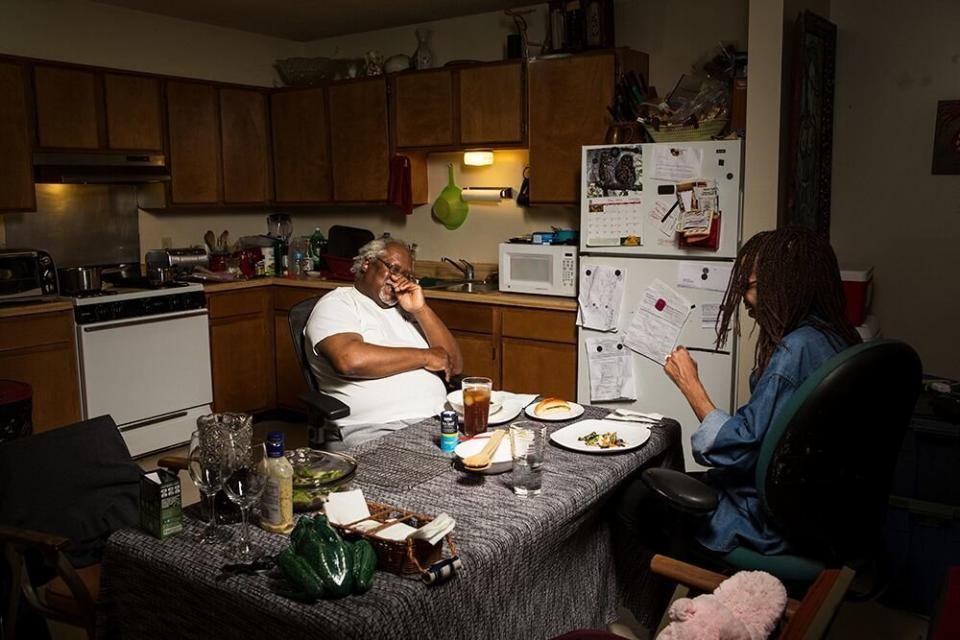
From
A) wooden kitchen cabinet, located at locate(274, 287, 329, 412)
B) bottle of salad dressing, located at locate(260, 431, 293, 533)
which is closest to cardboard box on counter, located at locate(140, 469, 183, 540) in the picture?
bottle of salad dressing, located at locate(260, 431, 293, 533)

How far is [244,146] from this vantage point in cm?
543

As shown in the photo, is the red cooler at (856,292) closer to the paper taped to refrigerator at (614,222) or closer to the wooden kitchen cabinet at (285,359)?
the paper taped to refrigerator at (614,222)

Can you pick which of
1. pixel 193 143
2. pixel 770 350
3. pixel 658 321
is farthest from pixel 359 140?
pixel 770 350

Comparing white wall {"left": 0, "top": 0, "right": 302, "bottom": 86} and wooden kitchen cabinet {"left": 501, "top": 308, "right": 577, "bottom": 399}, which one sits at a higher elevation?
white wall {"left": 0, "top": 0, "right": 302, "bottom": 86}

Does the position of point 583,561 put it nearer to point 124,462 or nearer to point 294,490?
point 294,490

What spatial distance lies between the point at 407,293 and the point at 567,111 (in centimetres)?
176

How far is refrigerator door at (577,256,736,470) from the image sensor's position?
3.62m

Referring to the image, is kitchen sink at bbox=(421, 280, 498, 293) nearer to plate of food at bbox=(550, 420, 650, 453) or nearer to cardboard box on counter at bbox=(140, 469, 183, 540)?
plate of food at bbox=(550, 420, 650, 453)

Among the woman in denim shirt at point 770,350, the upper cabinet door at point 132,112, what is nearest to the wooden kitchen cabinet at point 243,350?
the upper cabinet door at point 132,112

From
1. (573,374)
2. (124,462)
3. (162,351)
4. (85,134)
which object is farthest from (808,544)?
(85,134)

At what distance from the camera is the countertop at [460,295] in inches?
163

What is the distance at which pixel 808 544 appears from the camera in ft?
6.27

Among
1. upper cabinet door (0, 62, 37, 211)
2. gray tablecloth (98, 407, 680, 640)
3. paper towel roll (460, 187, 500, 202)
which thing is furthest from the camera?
paper towel roll (460, 187, 500, 202)

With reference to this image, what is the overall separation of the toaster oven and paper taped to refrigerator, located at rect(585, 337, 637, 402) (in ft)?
9.52
